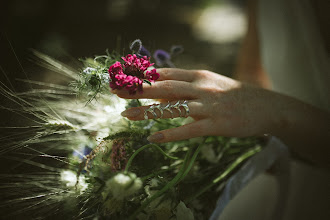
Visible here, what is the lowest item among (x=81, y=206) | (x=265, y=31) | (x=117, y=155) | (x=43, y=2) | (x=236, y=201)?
(x=236, y=201)

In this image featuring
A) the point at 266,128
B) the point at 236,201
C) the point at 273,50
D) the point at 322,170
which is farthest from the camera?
the point at 273,50

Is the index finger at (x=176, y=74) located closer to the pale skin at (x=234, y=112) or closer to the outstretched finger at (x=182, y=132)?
the pale skin at (x=234, y=112)

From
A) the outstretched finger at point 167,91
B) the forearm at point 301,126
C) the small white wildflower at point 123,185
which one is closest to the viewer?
the small white wildflower at point 123,185

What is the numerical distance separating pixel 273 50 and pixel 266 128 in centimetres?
63

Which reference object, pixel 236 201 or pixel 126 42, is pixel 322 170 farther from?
pixel 126 42

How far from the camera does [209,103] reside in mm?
601

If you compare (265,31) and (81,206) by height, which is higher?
(265,31)

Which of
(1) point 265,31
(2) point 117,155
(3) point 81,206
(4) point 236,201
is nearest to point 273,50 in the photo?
(1) point 265,31

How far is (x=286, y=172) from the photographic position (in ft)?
2.78

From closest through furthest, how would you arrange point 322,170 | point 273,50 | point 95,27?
point 322,170 → point 273,50 → point 95,27

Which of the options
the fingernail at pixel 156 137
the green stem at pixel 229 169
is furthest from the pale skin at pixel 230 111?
the green stem at pixel 229 169

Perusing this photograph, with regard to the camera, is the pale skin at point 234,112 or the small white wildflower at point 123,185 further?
the pale skin at point 234,112

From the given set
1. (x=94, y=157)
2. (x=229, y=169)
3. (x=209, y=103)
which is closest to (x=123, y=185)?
(x=94, y=157)

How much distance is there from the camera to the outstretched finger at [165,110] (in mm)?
540
